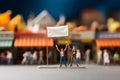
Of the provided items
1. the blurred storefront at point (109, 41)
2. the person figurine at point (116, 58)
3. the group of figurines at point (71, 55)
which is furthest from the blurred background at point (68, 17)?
the person figurine at point (116, 58)

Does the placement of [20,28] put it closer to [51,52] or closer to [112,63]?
[51,52]

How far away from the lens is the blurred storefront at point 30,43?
136 ft

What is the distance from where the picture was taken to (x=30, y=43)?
41.7 m

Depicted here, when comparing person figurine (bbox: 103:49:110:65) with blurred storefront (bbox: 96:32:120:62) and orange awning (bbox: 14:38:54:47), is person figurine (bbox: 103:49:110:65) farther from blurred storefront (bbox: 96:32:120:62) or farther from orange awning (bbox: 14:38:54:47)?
orange awning (bbox: 14:38:54:47)

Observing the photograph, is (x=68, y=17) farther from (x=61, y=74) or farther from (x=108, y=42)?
(x=61, y=74)

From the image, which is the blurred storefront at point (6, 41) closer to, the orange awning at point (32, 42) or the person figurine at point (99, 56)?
the orange awning at point (32, 42)

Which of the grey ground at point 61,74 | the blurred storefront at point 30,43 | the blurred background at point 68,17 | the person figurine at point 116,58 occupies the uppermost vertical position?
the blurred background at point 68,17

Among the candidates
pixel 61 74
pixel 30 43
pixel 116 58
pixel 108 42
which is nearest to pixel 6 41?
pixel 30 43

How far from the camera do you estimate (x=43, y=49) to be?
138 ft

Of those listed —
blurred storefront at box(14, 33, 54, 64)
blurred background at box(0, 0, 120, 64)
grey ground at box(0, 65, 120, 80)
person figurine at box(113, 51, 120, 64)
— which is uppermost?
blurred background at box(0, 0, 120, 64)

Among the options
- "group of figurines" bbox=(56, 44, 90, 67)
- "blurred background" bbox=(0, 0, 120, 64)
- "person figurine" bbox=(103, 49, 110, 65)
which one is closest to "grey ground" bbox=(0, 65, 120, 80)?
"group of figurines" bbox=(56, 44, 90, 67)

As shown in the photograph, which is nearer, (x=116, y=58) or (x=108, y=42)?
(x=116, y=58)

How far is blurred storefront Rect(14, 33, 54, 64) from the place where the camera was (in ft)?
136
